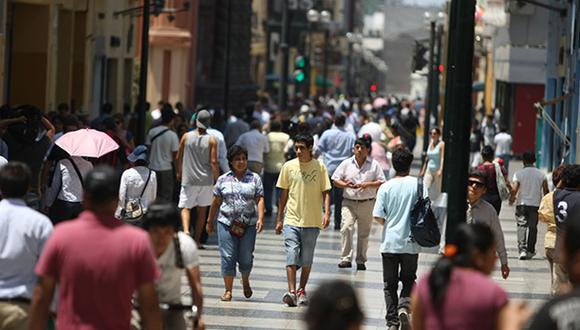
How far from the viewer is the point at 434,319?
7441 mm

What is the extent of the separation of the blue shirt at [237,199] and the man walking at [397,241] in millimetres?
1868

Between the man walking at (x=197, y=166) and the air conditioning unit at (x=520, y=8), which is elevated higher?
the air conditioning unit at (x=520, y=8)

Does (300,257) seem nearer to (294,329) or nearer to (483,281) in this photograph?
(294,329)

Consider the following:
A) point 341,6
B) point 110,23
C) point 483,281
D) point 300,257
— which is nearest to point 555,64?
point 110,23

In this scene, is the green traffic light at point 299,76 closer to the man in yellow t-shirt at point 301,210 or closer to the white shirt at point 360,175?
the white shirt at point 360,175

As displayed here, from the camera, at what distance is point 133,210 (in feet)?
52.0

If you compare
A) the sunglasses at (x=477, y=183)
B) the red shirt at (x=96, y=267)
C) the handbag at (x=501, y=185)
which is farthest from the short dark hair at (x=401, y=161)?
the red shirt at (x=96, y=267)

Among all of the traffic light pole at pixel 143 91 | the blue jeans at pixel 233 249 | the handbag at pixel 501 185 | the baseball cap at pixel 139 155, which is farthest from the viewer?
the traffic light pole at pixel 143 91

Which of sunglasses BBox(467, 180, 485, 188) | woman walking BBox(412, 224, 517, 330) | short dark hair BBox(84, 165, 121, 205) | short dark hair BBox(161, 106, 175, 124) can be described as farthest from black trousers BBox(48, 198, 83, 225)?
woman walking BBox(412, 224, 517, 330)

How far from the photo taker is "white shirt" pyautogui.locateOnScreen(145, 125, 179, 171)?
21094 millimetres

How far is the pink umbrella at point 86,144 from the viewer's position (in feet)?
51.4

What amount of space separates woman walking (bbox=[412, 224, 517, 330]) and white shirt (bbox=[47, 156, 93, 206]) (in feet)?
27.8

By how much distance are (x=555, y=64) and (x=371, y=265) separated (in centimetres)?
2273

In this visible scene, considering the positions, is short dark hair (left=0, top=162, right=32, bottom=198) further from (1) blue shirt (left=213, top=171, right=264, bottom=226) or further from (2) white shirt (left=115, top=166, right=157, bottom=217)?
(2) white shirt (left=115, top=166, right=157, bottom=217)
